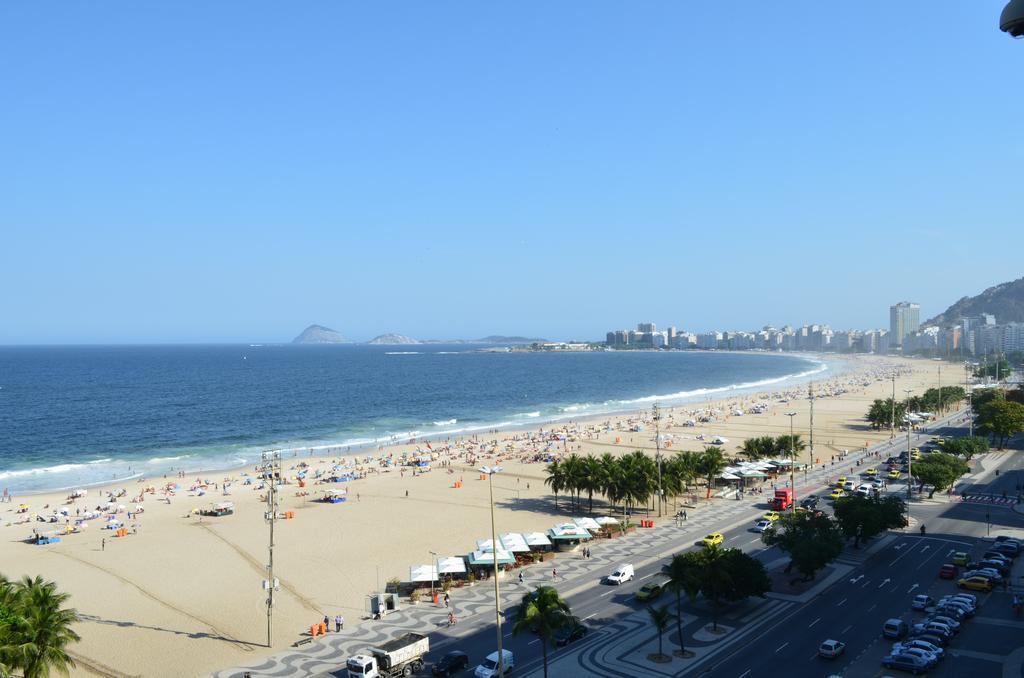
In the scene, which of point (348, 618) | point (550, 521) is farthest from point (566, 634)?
point (550, 521)

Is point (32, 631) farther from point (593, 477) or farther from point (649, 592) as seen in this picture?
point (593, 477)

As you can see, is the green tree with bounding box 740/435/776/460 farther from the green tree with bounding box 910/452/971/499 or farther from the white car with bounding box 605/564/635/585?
the white car with bounding box 605/564/635/585

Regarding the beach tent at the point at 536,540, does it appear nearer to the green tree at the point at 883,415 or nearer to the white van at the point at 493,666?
the white van at the point at 493,666

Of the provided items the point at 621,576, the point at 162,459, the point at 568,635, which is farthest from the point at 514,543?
the point at 162,459

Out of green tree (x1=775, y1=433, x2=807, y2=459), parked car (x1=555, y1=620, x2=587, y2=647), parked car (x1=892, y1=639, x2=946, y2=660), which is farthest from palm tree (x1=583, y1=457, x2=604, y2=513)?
parked car (x1=892, y1=639, x2=946, y2=660)

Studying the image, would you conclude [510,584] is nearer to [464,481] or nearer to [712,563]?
[712,563]

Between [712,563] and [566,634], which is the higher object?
[712,563]

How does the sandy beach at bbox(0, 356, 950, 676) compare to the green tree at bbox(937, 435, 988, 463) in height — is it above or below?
below
